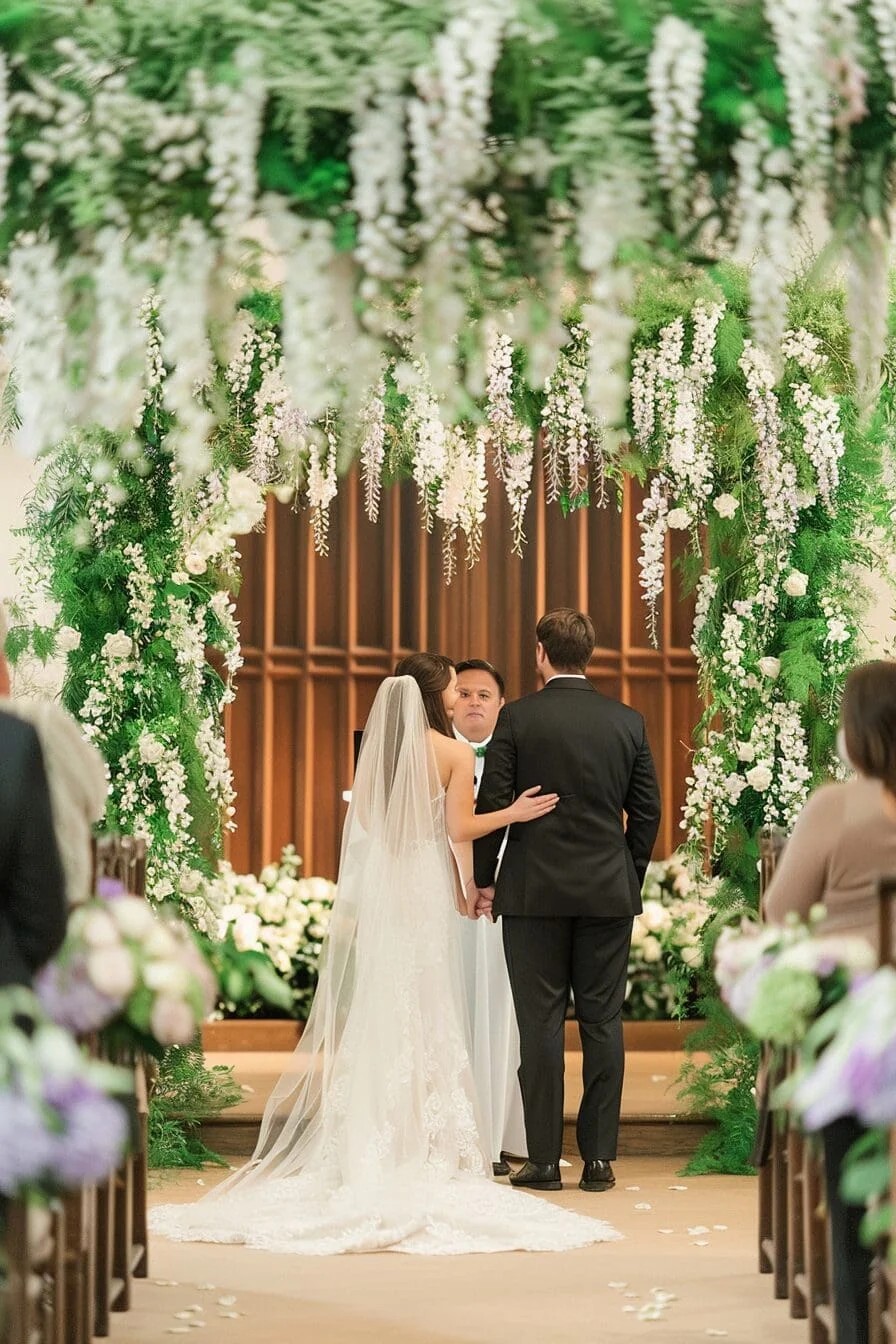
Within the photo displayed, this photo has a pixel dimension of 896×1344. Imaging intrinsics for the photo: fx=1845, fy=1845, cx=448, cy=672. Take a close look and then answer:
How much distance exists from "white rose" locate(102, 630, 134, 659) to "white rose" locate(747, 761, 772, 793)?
2.12m

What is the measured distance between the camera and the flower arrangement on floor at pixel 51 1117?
2.39m

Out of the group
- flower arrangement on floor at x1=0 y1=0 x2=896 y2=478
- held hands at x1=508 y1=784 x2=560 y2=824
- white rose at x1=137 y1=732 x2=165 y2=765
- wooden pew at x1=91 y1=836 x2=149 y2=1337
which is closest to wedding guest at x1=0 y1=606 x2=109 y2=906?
wooden pew at x1=91 y1=836 x2=149 y2=1337

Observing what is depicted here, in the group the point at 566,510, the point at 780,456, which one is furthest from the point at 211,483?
the point at 780,456

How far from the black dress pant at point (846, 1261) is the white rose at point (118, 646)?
342 centimetres

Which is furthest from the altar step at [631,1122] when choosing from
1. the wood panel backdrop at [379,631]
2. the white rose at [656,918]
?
the wood panel backdrop at [379,631]

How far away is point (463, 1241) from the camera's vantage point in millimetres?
4875

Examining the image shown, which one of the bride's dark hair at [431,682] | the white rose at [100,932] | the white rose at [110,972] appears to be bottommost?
the white rose at [110,972]

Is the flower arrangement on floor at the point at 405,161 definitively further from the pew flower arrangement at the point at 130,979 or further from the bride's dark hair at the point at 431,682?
the bride's dark hair at the point at 431,682

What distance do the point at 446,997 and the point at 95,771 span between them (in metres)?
2.02

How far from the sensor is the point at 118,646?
6133 mm

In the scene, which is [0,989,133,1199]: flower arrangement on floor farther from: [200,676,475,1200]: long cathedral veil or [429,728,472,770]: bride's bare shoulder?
[429,728,472,770]: bride's bare shoulder

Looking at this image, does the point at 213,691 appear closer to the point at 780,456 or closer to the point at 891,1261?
the point at 780,456

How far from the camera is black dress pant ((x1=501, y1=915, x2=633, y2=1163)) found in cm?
561

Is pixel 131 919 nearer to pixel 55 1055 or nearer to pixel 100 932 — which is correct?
pixel 100 932
